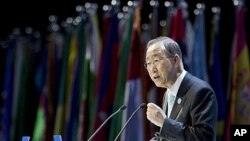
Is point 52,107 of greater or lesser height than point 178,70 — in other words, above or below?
below

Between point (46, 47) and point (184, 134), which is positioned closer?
point (184, 134)

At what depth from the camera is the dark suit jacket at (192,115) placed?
212 cm

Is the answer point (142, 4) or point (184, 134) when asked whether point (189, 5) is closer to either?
point (142, 4)

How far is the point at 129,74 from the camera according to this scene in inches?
197

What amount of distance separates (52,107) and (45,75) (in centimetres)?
44

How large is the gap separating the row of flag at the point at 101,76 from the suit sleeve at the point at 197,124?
2.46 metres

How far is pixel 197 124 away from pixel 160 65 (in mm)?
302

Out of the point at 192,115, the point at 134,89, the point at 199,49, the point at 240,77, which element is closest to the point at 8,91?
the point at 134,89

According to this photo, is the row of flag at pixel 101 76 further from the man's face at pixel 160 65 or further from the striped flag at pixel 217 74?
the man's face at pixel 160 65

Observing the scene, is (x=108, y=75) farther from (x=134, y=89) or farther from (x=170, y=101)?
(x=170, y=101)

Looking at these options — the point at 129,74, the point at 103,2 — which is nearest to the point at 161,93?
the point at 129,74

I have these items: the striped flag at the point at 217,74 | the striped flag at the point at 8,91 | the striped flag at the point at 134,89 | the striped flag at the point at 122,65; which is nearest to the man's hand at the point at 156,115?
the striped flag at the point at 134,89

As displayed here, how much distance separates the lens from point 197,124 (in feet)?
7.02

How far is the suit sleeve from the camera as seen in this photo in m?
2.12
